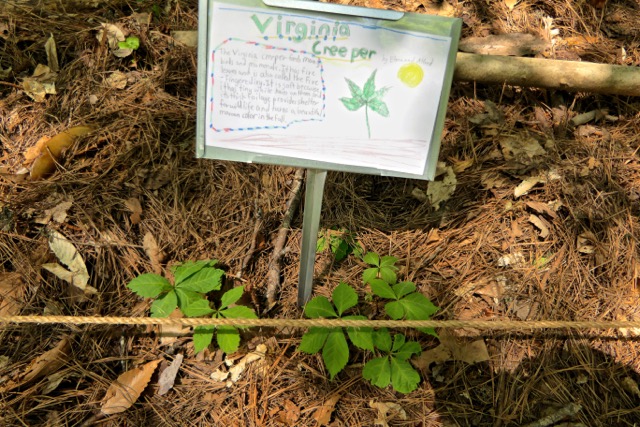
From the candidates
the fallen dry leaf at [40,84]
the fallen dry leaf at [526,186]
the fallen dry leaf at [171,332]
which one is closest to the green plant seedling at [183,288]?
the fallen dry leaf at [171,332]

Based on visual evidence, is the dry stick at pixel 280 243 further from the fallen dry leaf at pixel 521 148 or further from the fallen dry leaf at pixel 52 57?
the fallen dry leaf at pixel 52 57

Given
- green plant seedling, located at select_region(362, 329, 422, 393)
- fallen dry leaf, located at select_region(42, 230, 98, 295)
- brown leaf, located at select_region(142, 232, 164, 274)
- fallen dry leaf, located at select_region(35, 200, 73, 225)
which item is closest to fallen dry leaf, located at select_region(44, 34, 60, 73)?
fallen dry leaf, located at select_region(35, 200, 73, 225)

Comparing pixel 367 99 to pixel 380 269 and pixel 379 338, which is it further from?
pixel 379 338

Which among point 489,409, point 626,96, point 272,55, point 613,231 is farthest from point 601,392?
point 272,55

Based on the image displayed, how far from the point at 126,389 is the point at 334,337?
0.90 m

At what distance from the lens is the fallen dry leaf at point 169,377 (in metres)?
1.82

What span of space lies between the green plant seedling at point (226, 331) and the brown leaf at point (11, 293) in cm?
85

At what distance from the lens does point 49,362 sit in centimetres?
177

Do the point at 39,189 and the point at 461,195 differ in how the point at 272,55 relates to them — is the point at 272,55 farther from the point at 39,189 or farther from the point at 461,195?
the point at 39,189

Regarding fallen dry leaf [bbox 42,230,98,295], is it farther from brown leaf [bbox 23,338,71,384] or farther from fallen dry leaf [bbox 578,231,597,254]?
fallen dry leaf [bbox 578,231,597,254]

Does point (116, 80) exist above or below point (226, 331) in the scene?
above

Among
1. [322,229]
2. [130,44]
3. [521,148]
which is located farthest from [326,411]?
[130,44]

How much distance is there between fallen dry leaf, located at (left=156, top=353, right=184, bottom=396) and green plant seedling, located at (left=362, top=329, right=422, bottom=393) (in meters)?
0.82

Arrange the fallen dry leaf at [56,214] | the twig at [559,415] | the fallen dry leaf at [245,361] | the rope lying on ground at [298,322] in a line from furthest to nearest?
the fallen dry leaf at [56,214] < the fallen dry leaf at [245,361] < the twig at [559,415] < the rope lying on ground at [298,322]
